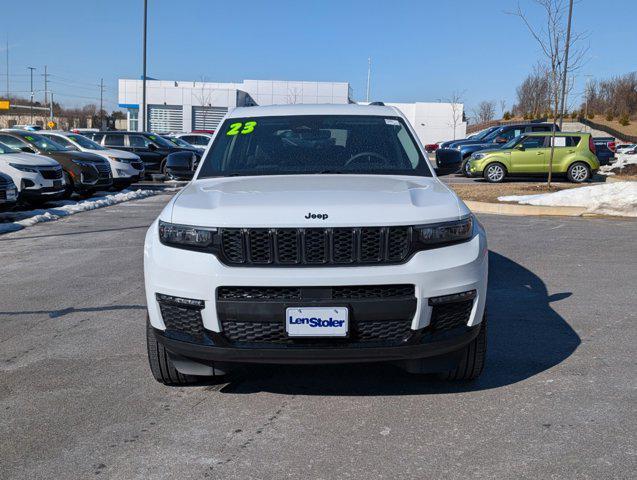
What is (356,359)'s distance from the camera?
12.0 feet

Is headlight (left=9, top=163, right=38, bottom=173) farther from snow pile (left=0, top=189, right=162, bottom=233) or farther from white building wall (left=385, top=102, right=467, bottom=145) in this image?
white building wall (left=385, top=102, right=467, bottom=145)

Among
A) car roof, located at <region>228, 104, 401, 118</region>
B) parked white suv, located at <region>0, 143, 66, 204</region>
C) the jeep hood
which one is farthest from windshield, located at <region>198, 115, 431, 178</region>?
parked white suv, located at <region>0, 143, 66, 204</region>

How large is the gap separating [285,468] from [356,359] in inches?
27.4

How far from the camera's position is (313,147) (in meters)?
5.28

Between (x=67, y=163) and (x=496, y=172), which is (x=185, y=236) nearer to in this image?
(x=67, y=163)

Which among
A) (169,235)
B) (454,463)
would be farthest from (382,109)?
(454,463)

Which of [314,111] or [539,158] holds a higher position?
[314,111]

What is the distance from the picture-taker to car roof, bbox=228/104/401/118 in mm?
5660

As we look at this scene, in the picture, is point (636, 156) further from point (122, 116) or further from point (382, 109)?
point (122, 116)

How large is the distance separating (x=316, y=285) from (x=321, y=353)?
14.3 inches

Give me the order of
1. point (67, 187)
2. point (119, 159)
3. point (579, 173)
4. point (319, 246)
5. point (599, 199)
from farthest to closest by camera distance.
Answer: point (579, 173) < point (119, 159) < point (67, 187) < point (599, 199) < point (319, 246)

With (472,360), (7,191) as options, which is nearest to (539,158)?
(7,191)

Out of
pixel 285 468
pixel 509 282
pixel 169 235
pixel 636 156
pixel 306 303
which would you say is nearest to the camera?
pixel 285 468

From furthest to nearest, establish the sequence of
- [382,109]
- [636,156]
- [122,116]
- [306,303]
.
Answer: [122,116], [636,156], [382,109], [306,303]
